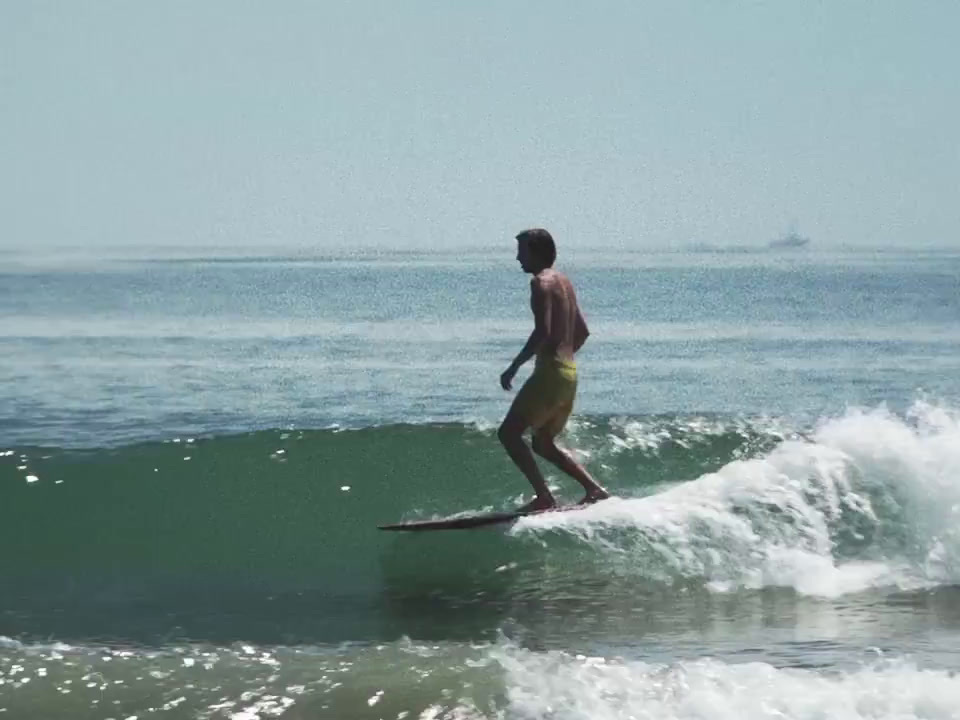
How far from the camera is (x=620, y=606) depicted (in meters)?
10.1

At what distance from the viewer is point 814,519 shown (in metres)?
11.2

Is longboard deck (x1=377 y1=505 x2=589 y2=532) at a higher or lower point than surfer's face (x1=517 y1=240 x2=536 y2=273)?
lower

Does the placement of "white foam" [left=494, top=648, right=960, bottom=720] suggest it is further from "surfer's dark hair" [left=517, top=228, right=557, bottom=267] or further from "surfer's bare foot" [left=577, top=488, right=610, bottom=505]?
"surfer's dark hair" [left=517, top=228, right=557, bottom=267]

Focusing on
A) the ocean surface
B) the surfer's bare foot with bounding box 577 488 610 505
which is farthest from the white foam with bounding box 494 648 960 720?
the surfer's bare foot with bounding box 577 488 610 505

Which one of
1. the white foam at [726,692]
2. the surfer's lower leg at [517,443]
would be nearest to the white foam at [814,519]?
the surfer's lower leg at [517,443]

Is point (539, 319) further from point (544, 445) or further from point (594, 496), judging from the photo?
point (594, 496)

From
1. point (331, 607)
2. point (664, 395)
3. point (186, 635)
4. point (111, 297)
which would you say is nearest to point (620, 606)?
point (331, 607)

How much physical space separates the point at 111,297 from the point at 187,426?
31.6m

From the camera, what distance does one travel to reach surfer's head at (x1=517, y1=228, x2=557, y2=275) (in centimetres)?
1010

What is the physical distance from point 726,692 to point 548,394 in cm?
256

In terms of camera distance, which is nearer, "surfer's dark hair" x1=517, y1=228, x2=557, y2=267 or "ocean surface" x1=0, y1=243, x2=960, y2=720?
"ocean surface" x1=0, y1=243, x2=960, y2=720

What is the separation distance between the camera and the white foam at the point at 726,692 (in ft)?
26.1

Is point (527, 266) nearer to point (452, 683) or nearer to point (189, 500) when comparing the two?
point (452, 683)

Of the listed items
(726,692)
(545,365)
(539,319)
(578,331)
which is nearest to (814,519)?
(578,331)
